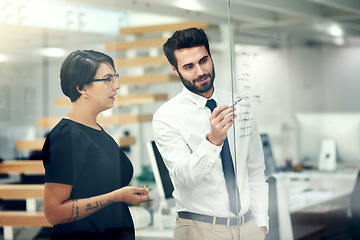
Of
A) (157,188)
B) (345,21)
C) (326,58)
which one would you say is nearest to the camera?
(157,188)

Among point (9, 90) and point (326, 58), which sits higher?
point (326, 58)

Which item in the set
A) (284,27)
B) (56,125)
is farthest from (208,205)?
(284,27)

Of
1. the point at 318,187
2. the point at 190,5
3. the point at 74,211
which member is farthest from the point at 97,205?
the point at 318,187

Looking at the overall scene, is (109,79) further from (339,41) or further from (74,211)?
(339,41)

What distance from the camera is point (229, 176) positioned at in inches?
83.7

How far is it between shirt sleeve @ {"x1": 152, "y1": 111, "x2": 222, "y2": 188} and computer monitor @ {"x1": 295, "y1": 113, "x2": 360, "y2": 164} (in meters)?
2.38

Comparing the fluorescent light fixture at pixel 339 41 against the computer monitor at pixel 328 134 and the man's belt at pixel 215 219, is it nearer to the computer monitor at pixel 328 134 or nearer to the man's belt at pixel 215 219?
the computer monitor at pixel 328 134

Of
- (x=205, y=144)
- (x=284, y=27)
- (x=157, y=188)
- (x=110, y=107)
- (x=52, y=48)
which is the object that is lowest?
(x=157, y=188)

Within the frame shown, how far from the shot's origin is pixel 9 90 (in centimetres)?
215

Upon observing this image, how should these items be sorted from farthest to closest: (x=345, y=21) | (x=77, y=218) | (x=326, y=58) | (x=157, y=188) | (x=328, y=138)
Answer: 1. (x=328, y=138)
2. (x=326, y=58)
3. (x=345, y=21)
4. (x=157, y=188)
5. (x=77, y=218)

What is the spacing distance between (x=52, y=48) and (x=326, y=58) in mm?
2569

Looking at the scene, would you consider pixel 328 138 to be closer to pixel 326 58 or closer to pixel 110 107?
pixel 326 58

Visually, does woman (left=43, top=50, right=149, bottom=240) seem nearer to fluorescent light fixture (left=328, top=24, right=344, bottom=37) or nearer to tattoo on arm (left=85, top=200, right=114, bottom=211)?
tattoo on arm (left=85, top=200, right=114, bottom=211)

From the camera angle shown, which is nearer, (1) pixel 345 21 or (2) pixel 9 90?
(2) pixel 9 90
